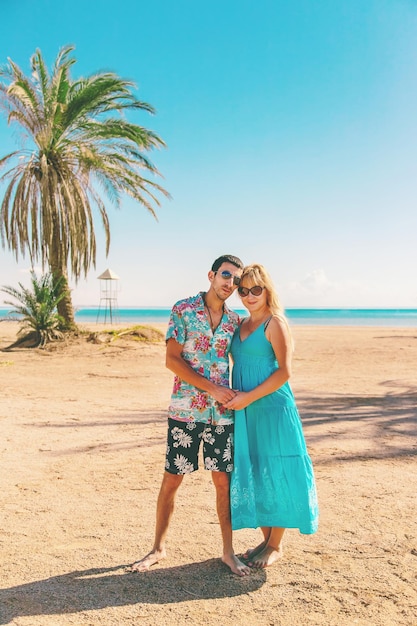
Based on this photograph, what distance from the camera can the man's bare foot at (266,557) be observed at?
307 cm


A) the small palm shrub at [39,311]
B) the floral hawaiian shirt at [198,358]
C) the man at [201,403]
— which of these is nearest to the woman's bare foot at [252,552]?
the man at [201,403]

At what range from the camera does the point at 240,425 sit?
10.1ft

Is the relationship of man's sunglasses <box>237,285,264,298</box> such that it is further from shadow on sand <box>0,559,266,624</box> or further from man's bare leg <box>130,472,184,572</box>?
shadow on sand <box>0,559,266,624</box>

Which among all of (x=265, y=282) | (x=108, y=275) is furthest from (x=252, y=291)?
(x=108, y=275)

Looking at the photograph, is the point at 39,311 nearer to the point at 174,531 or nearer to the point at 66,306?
the point at 66,306

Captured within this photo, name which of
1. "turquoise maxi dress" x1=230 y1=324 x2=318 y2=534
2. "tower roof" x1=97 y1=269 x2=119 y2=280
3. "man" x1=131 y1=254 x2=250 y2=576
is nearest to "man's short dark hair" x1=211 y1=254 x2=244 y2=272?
"man" x1=131 y1=254 x2=250 y2=576

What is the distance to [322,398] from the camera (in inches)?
321

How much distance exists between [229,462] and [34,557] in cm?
132

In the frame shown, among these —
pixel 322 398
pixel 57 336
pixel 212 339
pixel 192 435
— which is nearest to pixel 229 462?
pixel 192 435

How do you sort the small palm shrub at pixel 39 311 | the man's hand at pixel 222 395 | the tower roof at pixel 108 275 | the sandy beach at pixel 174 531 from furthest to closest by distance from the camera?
the tower roof at pixel 108 275
the small palm shrub at pixel 39 311
the man's hand at pixel 222 395
the sandy beach at pixel 174 531

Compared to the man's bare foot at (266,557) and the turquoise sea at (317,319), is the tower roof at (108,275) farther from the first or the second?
the man's bare foot at (266,557)

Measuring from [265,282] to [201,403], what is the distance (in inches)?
32.6

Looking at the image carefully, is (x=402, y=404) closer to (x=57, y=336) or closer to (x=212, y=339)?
(x=212, y=339)

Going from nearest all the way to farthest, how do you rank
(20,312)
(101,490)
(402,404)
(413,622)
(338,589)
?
(413,622) < (338,589) < (101,490) < (402,404) < (20,312)
